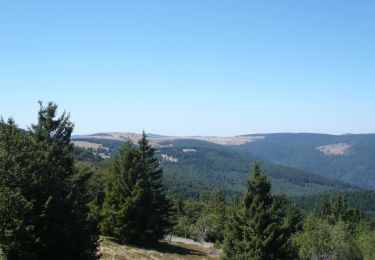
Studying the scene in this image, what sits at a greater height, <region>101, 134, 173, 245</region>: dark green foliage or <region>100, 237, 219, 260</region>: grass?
<region>101, 134, 173, 245</region>: dark green foliage

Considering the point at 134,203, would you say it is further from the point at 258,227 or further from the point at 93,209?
the point at 258,227

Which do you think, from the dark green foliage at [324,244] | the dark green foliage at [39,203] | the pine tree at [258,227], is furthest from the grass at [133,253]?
the dark green foliage at [324,244]

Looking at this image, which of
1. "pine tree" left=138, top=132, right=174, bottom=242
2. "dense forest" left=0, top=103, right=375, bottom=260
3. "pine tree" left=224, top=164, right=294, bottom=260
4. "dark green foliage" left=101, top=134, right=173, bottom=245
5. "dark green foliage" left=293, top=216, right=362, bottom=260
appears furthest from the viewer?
"pine tree" left=138, top=132, right=174, bottom=242

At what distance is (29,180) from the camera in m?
27.2

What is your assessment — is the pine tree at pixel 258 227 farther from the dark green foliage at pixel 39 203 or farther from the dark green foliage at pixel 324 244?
the dark green foliage at pixel 39 203

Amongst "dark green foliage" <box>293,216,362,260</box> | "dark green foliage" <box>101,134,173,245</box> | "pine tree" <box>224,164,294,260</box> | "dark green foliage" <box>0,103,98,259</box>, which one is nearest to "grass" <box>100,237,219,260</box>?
"dark green foliage" <box>101,134,173,245</box>

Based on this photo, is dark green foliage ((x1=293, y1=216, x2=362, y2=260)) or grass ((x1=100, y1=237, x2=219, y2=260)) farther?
dark green foliage ((x1=293, y1=216, x2=362, y2=260))

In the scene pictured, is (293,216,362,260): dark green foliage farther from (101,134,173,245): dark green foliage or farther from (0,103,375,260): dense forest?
(101,134,173,245): dark green foliage

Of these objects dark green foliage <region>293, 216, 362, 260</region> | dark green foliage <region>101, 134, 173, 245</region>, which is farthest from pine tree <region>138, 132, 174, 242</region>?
dark green foliage <region>293, 216, 362, 260</region>

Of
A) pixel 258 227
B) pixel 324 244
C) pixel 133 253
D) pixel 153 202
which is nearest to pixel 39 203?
pixel 133 253

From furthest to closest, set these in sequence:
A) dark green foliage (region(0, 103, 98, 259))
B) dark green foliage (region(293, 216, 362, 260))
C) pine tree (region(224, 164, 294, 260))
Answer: dark green foliage (region(293, 216, 362, 260)) < pine tree (region(224, 164, 294, 260)) < dark green foliage (region(0, 103, 98, 259))

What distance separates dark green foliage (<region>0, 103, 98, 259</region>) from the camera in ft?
84.6

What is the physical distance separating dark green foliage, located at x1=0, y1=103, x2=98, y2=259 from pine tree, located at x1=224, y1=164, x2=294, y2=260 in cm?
1523

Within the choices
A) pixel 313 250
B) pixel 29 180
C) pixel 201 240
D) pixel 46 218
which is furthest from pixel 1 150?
pixel 201 240
